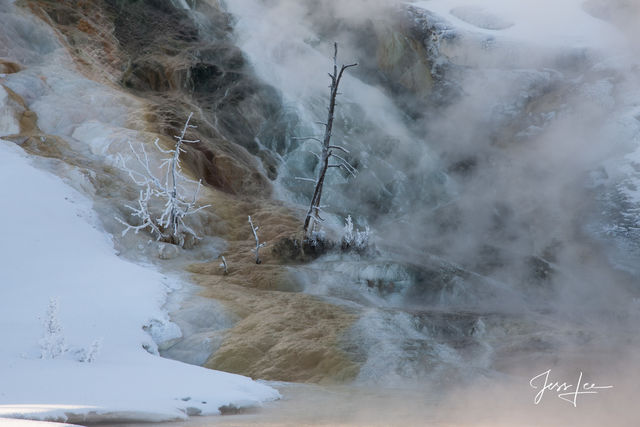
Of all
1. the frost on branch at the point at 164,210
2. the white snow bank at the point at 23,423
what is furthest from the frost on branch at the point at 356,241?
the white snow bank at the point at 23,423

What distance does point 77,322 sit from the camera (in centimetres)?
809

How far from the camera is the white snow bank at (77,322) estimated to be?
5.41m

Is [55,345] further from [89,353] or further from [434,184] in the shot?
→ [434,184]

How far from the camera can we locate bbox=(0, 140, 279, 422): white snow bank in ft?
17.7

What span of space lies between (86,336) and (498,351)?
227 inches

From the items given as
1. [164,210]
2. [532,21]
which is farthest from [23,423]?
[532,21]

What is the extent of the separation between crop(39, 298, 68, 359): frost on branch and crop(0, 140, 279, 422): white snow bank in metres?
0.03

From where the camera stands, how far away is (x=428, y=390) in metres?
7.47

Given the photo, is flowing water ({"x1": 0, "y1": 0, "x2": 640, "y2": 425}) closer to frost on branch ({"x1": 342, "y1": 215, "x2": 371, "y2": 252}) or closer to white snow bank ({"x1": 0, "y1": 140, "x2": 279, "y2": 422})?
frost on branch ({"x1": 342, "y1": 215, "x2": 371, "y2": 252})

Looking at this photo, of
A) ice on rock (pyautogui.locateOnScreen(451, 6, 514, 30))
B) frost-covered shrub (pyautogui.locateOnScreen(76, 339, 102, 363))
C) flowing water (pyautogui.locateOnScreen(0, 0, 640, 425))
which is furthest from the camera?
ice on rock (pyautogui.locateOnScreen(451, 6, 514, 30))

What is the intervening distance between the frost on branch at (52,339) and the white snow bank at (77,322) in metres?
0.03

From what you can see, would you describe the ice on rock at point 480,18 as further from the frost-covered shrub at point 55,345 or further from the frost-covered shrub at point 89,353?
Answer: the frost-covered shrub at point 55,345

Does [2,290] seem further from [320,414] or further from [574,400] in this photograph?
[574,400]

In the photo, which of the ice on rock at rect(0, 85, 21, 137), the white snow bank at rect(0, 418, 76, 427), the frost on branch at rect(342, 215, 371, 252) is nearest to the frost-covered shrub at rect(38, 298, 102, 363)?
the white snow bank at rect(0, 418, 76, 427)
